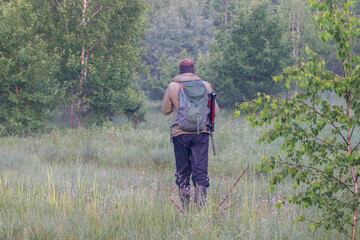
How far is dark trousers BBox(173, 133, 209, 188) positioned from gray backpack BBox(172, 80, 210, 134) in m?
0.16

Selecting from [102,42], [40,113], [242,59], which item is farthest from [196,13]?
[40,113]

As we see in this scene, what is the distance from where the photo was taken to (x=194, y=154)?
492 cm

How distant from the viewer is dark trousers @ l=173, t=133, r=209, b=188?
4.88m

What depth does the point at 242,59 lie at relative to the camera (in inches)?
864

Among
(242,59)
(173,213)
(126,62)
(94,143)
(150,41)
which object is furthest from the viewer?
(150,41)

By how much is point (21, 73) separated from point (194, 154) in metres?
10.5

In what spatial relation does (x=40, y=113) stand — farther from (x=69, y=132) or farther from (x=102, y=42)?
(x=102, y=42)

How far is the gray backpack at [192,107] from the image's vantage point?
4.68 m

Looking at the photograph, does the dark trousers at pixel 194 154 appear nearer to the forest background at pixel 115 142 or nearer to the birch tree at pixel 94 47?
the forest background at pixel 115 142

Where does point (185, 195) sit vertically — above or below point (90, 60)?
below

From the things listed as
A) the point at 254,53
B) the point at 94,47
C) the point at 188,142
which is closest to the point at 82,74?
the point at 94,47

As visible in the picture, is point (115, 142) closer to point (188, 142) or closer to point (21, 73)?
point (21, 73)

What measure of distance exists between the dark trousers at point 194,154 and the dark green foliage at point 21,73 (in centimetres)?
1015

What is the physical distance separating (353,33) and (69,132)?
43.7 feet
